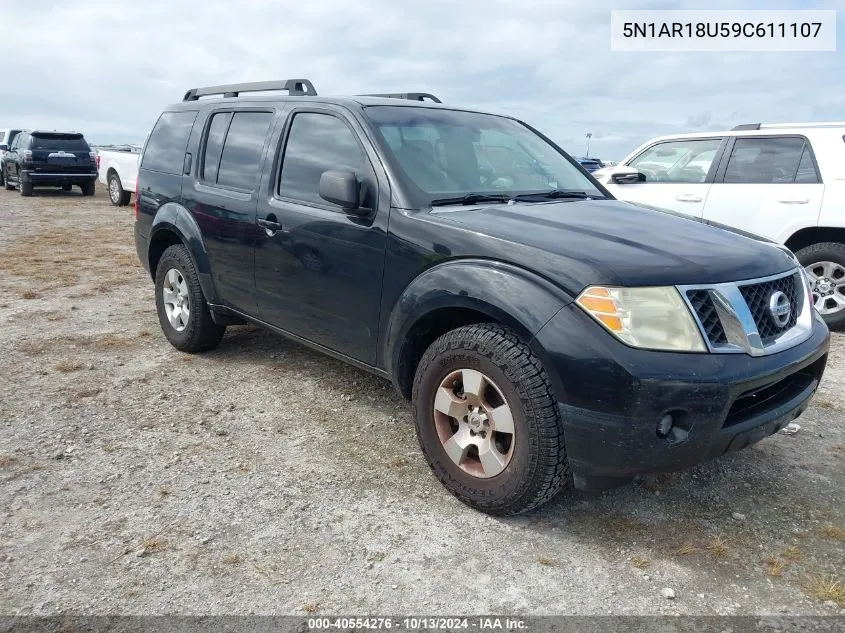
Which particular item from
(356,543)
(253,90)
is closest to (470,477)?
(356,543)

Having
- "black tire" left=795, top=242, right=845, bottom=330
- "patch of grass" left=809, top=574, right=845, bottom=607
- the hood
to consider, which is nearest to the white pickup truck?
"black tire" left=795, top=242, right=845, bottom=330

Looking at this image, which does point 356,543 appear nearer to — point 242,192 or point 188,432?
point 188,432

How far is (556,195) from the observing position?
3.84 meters

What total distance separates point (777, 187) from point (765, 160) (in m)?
0.33

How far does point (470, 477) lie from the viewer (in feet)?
9.98

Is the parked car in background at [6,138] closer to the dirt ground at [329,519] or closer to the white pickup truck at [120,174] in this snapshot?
the white pickup truck at [120,174]

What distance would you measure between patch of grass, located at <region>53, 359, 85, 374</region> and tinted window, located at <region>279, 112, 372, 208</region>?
81.6 inches

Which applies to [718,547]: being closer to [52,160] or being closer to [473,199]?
[473,199]

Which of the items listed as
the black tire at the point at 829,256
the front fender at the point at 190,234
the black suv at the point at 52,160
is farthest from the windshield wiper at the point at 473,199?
the black suv at the point at 52,160

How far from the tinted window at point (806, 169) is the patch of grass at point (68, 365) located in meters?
6.09

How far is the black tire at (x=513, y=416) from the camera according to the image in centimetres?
272

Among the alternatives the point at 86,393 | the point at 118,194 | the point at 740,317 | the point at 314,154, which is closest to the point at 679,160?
the point at 314,154

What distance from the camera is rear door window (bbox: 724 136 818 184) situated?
20.6 ft

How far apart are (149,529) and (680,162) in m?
6.04
